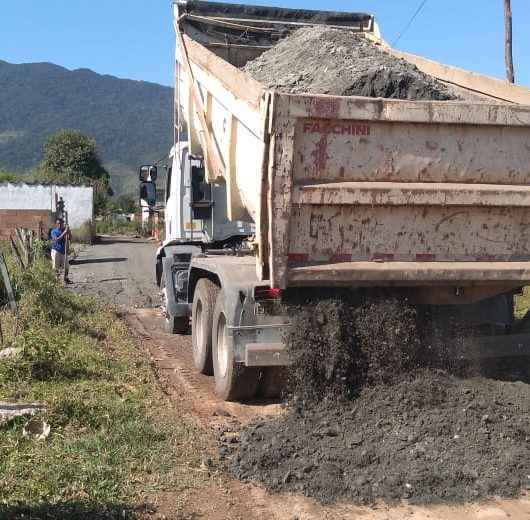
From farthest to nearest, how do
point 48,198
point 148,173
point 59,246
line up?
point 48,198
point 59,246
point 148,173

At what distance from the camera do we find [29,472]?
450 cm

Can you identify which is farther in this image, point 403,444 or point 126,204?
point 126,204

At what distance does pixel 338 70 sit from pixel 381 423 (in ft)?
10.4

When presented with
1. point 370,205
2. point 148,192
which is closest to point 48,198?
point 148,192

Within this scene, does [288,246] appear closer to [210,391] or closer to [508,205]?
[508,205]

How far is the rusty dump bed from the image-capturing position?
5.15 metres

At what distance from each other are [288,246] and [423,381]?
1.42 metres

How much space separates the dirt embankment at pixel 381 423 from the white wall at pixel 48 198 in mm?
31162

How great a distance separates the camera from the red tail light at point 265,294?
5742mm

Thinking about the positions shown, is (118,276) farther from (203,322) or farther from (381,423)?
(381,423)

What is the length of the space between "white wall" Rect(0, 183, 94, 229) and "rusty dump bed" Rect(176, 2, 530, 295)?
31201 millimetres

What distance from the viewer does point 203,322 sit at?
7488 mm

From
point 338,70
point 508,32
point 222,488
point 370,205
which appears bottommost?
point 222,488

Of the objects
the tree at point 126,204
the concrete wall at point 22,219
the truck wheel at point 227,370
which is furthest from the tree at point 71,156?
the truck wheel at point 227,370
